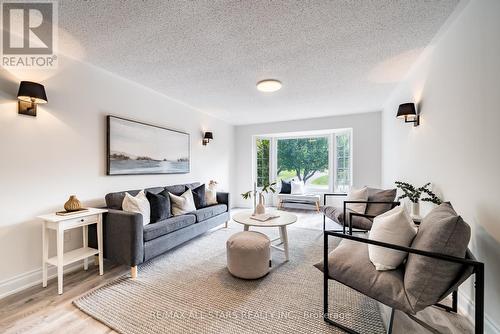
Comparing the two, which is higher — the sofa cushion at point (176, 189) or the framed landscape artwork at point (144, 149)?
the framed landscape artwork at point (144, 149)

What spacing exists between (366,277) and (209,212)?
2538 mm

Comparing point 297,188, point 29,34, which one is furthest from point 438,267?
point 297,188

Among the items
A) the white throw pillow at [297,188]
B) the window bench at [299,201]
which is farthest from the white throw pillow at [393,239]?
the white throw pillow at [297,188]

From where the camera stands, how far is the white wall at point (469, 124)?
4.62 ft

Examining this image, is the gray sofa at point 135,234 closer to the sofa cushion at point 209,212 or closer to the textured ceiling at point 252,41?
the sofa cushion at point 209,212

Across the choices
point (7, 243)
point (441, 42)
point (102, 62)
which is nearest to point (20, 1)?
point (102, 62)

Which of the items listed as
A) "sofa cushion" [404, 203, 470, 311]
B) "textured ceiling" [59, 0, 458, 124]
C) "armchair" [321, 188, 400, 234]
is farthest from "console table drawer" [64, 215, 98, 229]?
"armchair" [321, 188, 400, 234]

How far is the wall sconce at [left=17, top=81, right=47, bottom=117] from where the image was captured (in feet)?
6.52

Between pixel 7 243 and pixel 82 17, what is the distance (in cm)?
211

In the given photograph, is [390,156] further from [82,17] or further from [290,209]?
[82,17]

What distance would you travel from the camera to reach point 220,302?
6.13 feet

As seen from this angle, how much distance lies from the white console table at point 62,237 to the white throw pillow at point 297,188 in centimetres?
450

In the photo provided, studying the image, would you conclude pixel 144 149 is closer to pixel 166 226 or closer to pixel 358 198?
pixel 166 226

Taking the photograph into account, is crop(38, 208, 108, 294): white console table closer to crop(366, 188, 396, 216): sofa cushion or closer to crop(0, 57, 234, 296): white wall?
crop(0, 57, 234, 296): white wall
